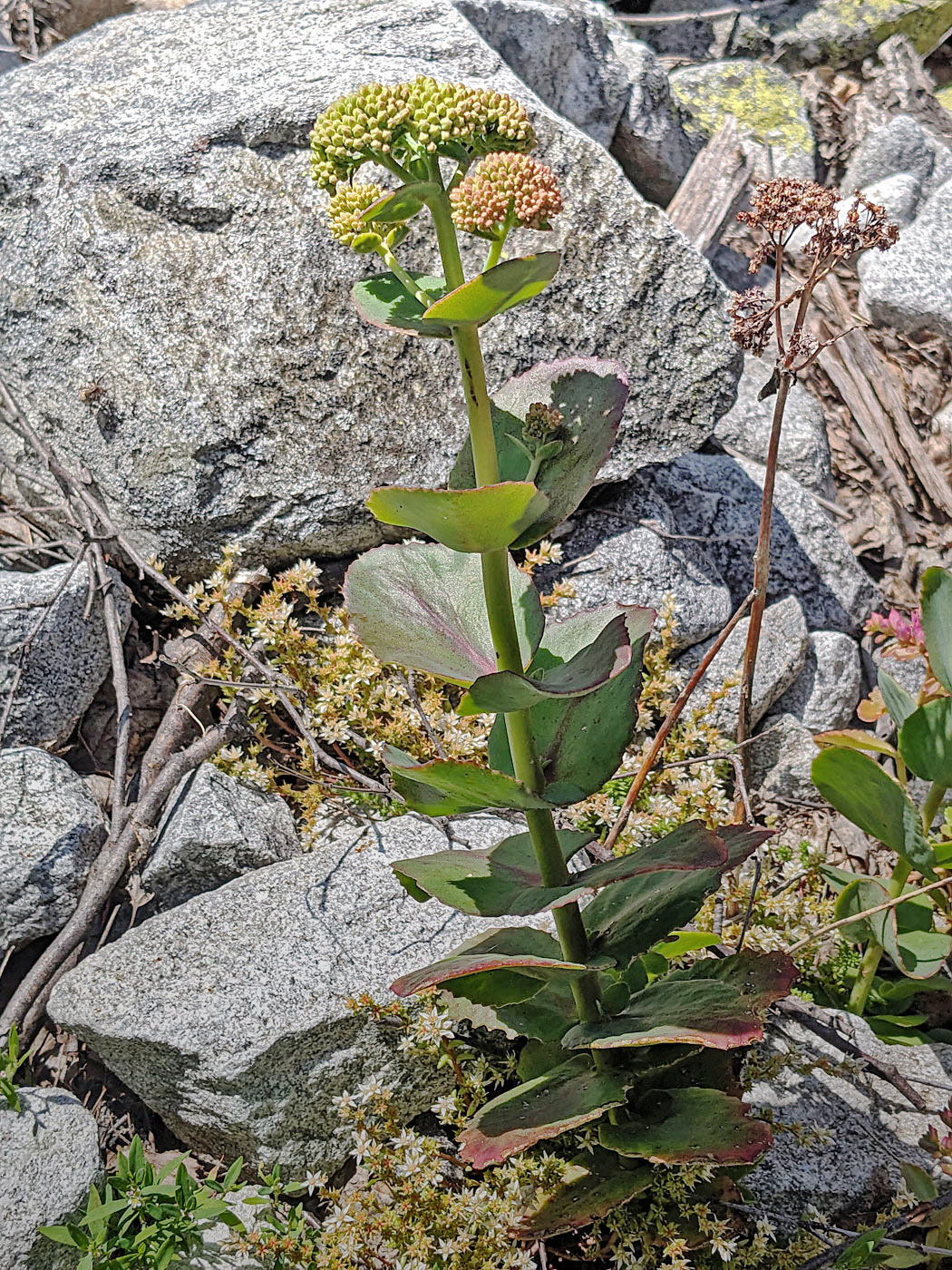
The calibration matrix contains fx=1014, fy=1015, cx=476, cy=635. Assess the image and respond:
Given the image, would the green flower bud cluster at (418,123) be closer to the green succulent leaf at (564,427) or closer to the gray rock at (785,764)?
Result: the green succulent leaf at (564,427)

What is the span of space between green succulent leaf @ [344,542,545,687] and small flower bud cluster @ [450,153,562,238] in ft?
1.74

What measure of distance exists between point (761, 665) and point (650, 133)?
2745mm

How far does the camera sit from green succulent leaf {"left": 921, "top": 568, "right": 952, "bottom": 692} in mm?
2205

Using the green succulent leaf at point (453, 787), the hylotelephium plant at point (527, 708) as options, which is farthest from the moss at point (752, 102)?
the green succulent leaf at point (453, 787)

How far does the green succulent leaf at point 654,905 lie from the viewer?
5.85ft

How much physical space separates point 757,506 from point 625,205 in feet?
3.70

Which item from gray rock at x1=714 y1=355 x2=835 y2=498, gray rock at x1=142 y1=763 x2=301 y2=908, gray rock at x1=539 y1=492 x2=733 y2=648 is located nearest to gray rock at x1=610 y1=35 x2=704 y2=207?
gray rock at x1=714 y1=355 x2=835 y2=498

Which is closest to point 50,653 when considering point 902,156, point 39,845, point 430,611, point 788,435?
point 39,845

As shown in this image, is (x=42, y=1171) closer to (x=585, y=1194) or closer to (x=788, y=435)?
(x=585, y=1194)

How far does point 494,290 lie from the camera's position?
1.16 meters

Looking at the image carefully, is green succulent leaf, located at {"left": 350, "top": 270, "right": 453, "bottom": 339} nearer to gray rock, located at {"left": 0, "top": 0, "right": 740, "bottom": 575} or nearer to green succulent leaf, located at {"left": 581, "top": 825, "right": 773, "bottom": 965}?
green succulent leaf, located at {"left": 581, "top": 825, "right": 773, "bottom": 965}

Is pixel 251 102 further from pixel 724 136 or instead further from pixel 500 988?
pixel 500 988

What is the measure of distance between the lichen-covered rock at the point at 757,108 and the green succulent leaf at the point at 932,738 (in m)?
3.85

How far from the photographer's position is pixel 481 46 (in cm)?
350
